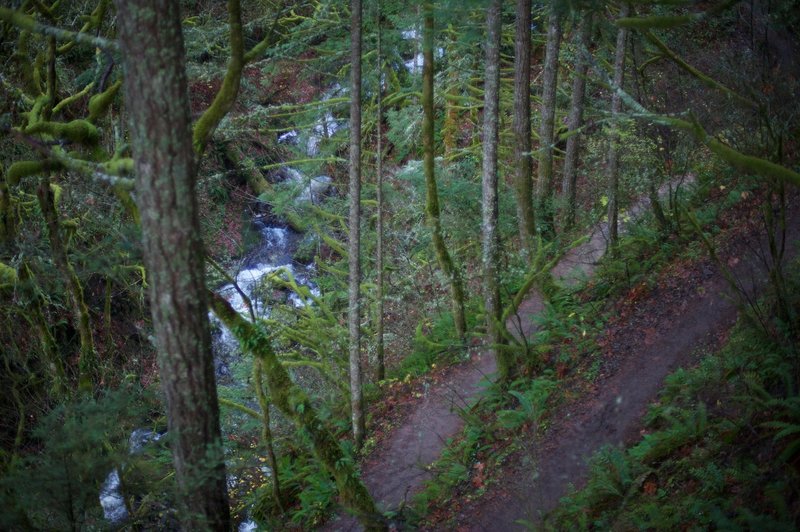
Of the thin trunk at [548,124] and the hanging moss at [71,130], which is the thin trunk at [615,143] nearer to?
the thin trunk at [548,124]

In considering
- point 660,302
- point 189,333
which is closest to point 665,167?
point 660,302

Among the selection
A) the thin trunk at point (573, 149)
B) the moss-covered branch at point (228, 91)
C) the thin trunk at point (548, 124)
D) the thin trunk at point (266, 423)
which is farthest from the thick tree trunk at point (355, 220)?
the thin trunk at point (573, 149)

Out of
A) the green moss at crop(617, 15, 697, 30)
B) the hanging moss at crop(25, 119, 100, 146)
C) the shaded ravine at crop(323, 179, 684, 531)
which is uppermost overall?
the hanging moss at crop(25, 119, 100, 146)

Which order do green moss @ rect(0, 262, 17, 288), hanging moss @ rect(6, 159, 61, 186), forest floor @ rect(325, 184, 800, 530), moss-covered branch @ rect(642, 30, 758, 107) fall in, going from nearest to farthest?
hanging moss @ rect(6, 159, 61, 186) < moss-covered branch @ rect(642, 30, 758, 107) < green moss @ rect(0, 262, 17, 288) < forest floor @ rect(325, 184, 800, 530)

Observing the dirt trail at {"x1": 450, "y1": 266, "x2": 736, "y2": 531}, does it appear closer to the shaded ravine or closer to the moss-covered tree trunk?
the shaded ravine

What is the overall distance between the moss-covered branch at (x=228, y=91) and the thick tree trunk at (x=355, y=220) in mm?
3557

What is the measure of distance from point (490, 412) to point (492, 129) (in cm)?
458

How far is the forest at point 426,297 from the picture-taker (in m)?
4.65

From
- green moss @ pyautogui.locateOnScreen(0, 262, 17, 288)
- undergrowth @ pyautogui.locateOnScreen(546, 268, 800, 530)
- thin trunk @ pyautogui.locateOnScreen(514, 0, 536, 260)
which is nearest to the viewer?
undergrowth @ pyautogui.locateOnScreen(546, 268, 800, 530)

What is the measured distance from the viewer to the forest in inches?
183

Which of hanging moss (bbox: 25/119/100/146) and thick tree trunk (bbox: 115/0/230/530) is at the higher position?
hanging moss (bbox: 25/119/100/146)

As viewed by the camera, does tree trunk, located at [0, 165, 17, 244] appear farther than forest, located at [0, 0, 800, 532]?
Yes

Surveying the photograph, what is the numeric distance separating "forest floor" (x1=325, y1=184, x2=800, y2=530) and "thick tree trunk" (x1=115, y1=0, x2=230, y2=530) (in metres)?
3.88

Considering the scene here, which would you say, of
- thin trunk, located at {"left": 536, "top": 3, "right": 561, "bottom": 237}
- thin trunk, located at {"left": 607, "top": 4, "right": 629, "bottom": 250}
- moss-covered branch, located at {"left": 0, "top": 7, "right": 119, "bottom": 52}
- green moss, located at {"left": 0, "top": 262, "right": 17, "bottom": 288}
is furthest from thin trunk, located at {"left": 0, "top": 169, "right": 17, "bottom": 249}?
thin trunk, located at {"left": 536, "top": 3, "right": 561, "bottom": 237}
